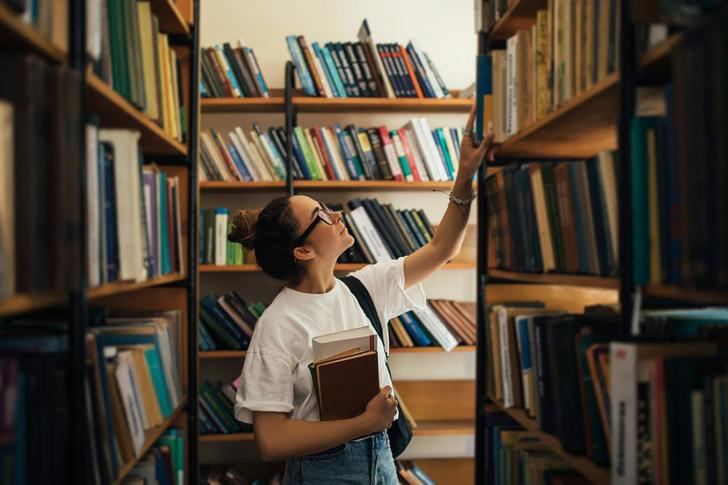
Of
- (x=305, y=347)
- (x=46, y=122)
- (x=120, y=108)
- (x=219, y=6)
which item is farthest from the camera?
(x=219, y=6)

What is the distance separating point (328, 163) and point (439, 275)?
86cm

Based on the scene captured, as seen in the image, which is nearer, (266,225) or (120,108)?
(120,108)

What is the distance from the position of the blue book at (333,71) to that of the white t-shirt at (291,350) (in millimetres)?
1501

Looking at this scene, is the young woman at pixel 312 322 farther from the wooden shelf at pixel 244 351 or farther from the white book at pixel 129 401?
the wooden shelf at pixel 244 351

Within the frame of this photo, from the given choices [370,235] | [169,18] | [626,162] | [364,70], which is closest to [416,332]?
[370,235]

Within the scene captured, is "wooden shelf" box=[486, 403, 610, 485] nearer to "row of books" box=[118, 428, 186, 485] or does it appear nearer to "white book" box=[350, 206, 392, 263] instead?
"row of books" box=[118, 428, 186, 485]

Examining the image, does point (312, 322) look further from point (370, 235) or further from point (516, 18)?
point (370, 235)

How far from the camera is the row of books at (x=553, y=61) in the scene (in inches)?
44.4

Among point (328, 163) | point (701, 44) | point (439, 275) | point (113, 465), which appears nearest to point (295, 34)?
point (328, 163)

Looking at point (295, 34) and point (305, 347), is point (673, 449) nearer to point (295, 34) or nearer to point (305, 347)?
point (305, 347)

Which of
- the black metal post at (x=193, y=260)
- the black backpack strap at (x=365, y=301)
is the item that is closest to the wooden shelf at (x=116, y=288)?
the black metal post at (x=193, y=260)

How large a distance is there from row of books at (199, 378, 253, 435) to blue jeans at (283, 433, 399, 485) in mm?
1421

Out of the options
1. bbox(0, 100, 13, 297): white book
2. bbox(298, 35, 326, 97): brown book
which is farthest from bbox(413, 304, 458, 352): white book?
bbox(0, 100, 13, 297): white book

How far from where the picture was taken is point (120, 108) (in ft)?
4.20
